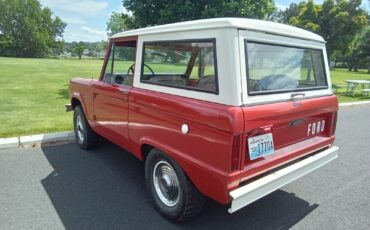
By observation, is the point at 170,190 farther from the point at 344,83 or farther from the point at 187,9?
the point at 344,83

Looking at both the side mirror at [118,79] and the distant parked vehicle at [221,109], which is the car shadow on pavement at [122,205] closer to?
the distant parked vehicle at [221,109]

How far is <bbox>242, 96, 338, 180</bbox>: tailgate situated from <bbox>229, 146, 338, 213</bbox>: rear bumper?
8 centimetres

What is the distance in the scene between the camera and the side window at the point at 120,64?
3.78m

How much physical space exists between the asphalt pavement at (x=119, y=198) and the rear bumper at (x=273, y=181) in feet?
1.86

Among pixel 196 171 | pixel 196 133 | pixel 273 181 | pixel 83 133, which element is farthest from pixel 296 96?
pixel 83 133

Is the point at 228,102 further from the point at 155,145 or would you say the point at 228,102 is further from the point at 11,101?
the point at 11,101

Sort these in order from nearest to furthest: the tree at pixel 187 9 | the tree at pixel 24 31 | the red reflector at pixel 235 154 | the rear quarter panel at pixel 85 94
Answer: the red reflector at pixel 235 154
the rear quarter panel at pixel 85 94
the tree at pixel 187 9
the tree at pixel 24 31

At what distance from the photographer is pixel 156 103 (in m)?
2.98

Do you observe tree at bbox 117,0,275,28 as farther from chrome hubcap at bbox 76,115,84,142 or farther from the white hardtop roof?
the white hardtop roof

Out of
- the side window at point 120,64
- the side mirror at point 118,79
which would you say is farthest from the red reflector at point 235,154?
the side mirror at point 118,79

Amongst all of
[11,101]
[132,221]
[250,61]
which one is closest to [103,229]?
[132,221]

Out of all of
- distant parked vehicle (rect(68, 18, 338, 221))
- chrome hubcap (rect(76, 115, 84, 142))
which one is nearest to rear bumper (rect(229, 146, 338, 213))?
distant parked vehicle (rect(68, 18, 338, 221))

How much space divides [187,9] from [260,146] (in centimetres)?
665

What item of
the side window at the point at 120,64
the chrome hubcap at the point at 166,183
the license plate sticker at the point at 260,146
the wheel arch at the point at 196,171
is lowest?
the chrome hubcap at the point at 166,183
